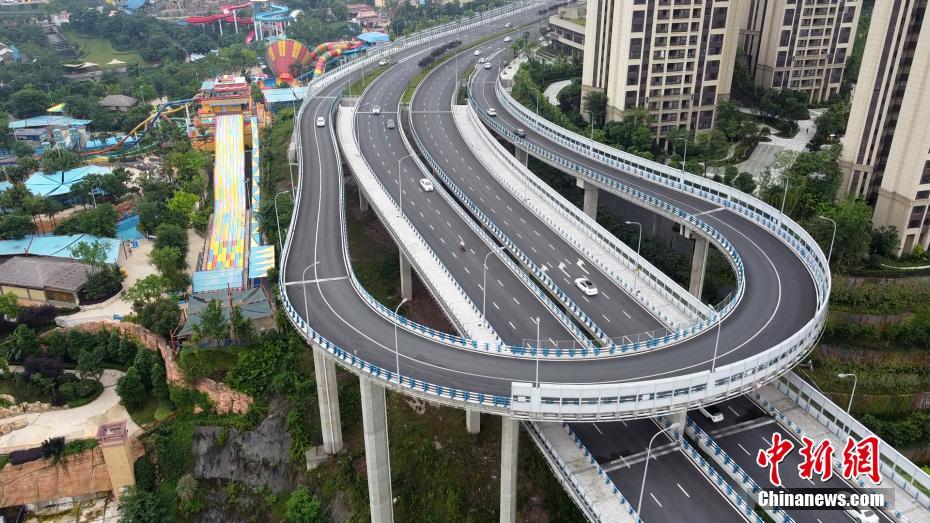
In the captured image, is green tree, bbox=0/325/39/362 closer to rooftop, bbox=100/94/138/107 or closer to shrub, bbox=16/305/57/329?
shrub, bbox=16/305/57/329

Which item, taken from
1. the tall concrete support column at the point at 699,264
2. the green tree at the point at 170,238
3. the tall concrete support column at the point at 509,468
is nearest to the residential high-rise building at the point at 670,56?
the tall concrete support column at the point at 699,264

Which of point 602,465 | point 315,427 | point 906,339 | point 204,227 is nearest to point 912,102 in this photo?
point 906,339

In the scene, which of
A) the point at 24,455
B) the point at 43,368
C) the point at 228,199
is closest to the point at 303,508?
the point at 24,455

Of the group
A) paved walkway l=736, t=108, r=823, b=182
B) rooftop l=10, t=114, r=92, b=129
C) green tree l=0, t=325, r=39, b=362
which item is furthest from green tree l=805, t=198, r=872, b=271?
rooftop l=10, t=114, r=92, b=129

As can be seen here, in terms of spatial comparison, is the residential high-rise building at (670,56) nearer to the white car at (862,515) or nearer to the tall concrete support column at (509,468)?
the tall concrete support column at (509,468)

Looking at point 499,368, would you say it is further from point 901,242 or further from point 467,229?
point 901,242

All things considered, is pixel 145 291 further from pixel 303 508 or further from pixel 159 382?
pixel 303 508
